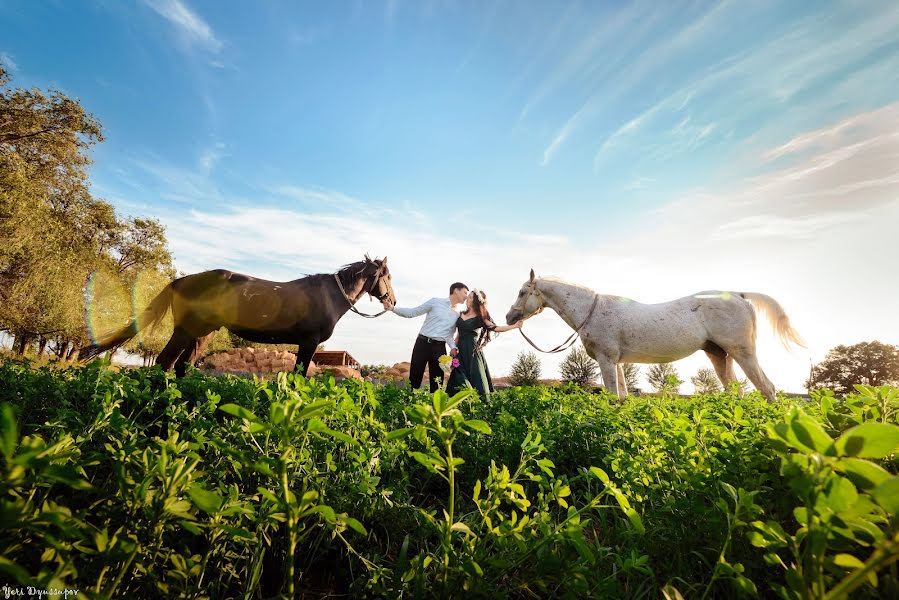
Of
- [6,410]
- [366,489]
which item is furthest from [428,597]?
[6,410]

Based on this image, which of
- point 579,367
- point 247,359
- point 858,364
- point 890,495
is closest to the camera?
point 890,495

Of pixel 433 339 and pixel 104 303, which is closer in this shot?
pixel 433 339

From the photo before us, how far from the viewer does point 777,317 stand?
9211 mm

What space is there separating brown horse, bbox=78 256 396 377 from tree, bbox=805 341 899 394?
95.6 feet

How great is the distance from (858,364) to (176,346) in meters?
35.8

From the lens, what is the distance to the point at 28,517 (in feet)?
2.68

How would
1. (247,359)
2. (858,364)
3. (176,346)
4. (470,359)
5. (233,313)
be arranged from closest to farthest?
(470,359) < (176,346) < (233,313) < (858,364) < (247,359)

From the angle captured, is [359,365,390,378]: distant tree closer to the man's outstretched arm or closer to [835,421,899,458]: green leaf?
the man's outstretched arm

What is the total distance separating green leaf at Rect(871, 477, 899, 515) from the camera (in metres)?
0.59

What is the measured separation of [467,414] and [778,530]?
2.55 m

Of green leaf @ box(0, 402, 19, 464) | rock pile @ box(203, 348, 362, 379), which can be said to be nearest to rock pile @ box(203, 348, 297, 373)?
rock pile @ box(203, 348, 362, 379)

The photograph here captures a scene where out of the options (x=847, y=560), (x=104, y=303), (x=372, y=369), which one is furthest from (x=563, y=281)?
(x=104, y=303)

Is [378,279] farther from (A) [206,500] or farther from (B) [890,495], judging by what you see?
(B) [890,495]

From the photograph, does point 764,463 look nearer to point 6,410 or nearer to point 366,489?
point 366,489
